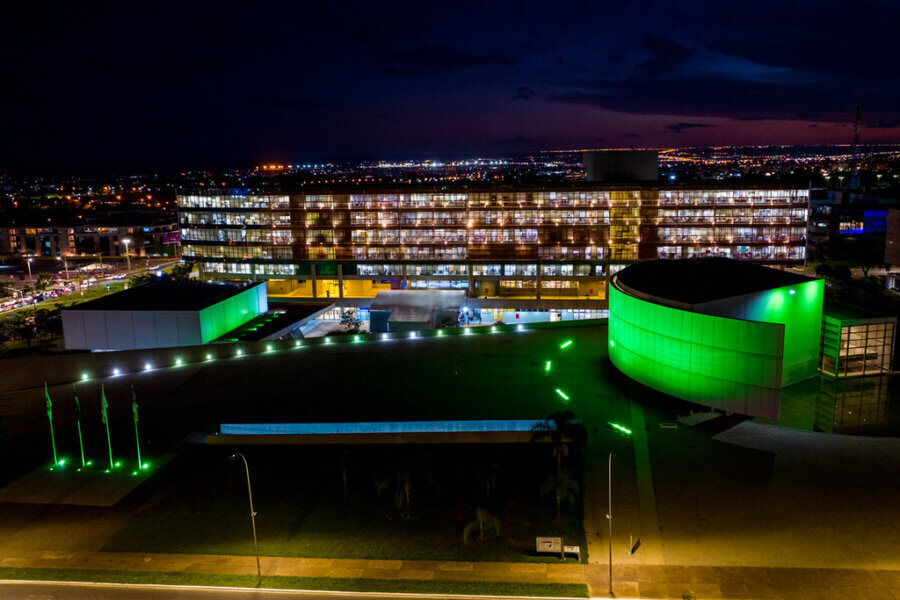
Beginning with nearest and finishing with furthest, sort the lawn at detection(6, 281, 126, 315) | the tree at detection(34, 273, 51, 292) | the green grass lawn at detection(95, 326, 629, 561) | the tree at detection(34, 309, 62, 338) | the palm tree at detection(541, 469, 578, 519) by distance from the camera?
1. the green grass lawn at detection(95, 326, 629, 561)
2. the palm tree at detection(541, 469, 578, 519)
3. the tree at detection(34, 309, 62, 338)
4. the lawn at detection(6, 281, 126, 315)
5. the tree at detection(34, 273, 51, 292)

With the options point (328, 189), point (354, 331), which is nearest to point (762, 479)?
point (354, 331)

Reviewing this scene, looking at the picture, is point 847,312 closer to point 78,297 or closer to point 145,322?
point 145,322

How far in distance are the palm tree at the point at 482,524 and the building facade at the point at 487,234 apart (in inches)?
2714

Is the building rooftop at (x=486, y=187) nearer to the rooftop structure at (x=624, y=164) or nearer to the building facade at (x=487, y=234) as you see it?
the building facade at (x=487, y=234)

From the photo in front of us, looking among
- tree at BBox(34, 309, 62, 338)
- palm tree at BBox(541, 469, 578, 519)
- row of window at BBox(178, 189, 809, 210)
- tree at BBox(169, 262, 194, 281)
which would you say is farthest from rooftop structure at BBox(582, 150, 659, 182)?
tree at BBox(34, 309, 62, 338)

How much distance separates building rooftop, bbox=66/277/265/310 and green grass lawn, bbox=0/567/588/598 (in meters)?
33.1

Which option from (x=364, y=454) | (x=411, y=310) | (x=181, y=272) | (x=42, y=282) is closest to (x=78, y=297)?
(x=42, y=282)

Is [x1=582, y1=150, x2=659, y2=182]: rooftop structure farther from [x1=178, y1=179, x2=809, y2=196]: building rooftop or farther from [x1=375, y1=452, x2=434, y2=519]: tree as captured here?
[x1=375, y1=452, x2=434, y2=519]: tree

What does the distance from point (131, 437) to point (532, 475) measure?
87.3 ft

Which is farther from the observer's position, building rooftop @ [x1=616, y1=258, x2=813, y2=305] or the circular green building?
building rooftop @ [x1=616, y1=258, x2=813, y2=305]

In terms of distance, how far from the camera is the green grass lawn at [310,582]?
25.2 metres

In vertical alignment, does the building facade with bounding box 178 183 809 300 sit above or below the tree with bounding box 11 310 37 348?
above

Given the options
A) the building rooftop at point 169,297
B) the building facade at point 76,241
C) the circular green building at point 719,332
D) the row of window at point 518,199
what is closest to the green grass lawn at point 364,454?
the circular green building at point 719,332

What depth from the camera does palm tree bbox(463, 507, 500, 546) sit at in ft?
91.3
